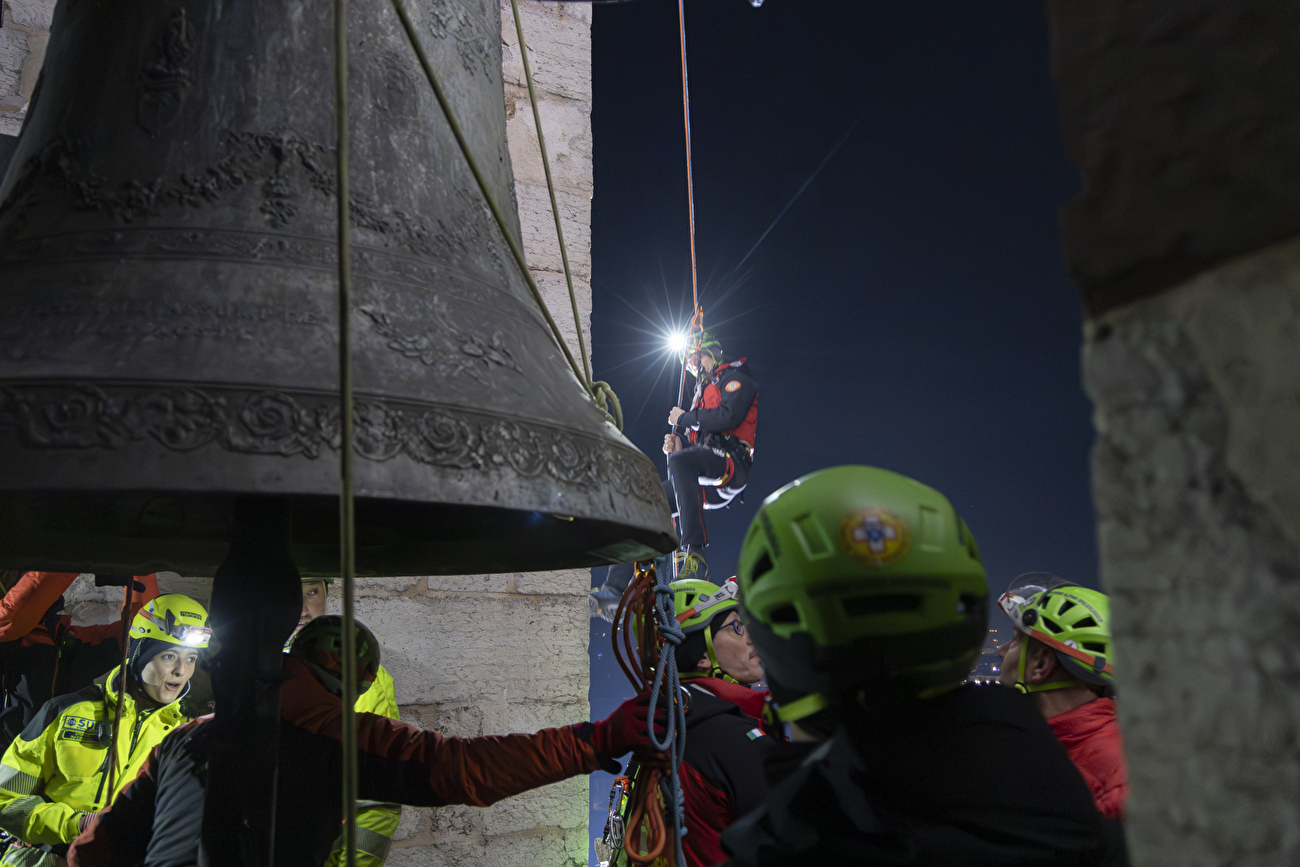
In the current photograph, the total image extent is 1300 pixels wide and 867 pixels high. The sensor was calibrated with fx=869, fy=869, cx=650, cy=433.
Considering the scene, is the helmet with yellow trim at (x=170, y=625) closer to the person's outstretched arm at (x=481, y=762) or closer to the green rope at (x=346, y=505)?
the person's outstretched arm at (x=481, y=762)

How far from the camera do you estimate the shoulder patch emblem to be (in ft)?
3.17

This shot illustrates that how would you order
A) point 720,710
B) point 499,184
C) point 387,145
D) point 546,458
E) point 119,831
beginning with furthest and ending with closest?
point 720,710 < point 119,831 < point 499,184 < point 387,145 < point 546,458

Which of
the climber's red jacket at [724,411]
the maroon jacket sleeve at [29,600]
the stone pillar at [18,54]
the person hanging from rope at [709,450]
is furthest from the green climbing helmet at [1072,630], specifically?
the climber's red jacket at [724,411]

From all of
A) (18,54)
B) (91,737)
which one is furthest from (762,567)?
(18,54)

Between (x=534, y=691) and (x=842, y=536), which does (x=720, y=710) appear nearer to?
(x=534, y=691)

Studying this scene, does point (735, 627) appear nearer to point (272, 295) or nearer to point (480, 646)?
point (480, 646)

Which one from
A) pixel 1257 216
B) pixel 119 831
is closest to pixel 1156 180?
pixel 1257 216

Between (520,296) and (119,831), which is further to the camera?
(119,831)

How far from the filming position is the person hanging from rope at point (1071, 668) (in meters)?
2.51

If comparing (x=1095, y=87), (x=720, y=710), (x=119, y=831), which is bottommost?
(x=119, y=831)

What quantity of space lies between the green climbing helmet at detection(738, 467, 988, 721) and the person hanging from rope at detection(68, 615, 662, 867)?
3.88 ft

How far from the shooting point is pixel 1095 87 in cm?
58

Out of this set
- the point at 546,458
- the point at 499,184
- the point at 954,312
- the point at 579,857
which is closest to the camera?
the point at 546,458

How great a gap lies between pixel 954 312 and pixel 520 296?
1289 centimetres
